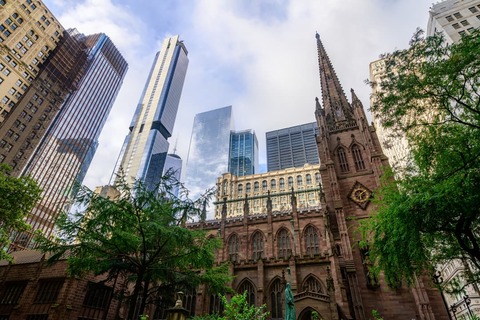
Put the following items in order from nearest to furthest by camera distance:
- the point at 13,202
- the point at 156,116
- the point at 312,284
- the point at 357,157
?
the point at 13,202 < the point at 312,284 < the point at 357,157 < the point at 156,116

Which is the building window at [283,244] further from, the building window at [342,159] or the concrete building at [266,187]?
the concrete building at [266,187]

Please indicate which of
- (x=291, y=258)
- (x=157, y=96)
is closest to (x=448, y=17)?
(x=291, y=258)

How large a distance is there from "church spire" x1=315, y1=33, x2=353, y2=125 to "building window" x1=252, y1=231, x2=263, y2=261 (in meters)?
17.8

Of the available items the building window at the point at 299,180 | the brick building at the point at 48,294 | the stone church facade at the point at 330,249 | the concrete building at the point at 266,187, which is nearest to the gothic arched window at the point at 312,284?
the stone church facade at the point at 330,249

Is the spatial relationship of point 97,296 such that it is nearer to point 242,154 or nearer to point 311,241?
point 311,241

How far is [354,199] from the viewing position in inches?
1127

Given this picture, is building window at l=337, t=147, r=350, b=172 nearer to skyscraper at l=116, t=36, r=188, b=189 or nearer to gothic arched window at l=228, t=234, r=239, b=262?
Result: gothic arched window at l=228, t=234, r=239, b=262

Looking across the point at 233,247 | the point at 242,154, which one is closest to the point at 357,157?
the point at 233,247

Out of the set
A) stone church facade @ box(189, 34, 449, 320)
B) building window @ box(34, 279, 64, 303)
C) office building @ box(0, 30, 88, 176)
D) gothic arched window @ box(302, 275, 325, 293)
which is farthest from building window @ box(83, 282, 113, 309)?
office building @ box(0, 30, 88, 176)

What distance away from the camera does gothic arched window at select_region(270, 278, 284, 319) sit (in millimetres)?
24489

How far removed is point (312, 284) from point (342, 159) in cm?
1501

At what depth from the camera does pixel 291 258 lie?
25656mm

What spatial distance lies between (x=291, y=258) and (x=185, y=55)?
190 metres

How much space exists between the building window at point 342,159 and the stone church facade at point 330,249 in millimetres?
110
